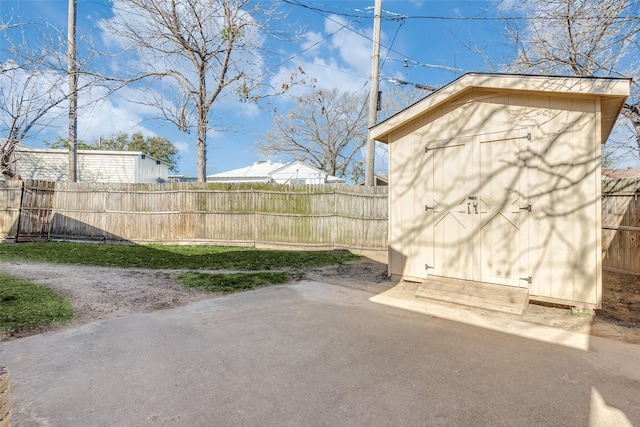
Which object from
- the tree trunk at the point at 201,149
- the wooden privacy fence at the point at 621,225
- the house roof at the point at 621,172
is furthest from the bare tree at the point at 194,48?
the house roof at the point at 621,172

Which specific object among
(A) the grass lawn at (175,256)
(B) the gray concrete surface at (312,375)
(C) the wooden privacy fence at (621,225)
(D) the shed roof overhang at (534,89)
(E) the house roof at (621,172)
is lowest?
(B) the gray concrete surface at (312,375)

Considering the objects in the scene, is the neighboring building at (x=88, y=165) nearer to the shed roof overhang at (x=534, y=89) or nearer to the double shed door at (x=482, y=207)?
the shed roof overhang at (x=534, y=89)

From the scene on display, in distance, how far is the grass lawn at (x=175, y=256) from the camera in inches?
272

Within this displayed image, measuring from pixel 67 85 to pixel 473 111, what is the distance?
1219 centimetres

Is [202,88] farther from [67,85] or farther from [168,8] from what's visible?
[67,85]

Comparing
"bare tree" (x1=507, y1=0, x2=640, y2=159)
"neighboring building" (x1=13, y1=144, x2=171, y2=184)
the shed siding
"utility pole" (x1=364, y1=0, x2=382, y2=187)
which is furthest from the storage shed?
"neighboring building" (x1=13, y1=144, x2=171, y2=184)

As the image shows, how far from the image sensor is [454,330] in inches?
132

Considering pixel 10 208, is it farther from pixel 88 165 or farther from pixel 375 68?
pixel 375 68

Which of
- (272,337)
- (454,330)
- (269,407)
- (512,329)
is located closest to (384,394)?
(269,407)

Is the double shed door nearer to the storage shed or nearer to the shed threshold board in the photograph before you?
the storage shed

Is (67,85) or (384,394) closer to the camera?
(384,394)

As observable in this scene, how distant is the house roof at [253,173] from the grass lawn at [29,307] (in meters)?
15.6

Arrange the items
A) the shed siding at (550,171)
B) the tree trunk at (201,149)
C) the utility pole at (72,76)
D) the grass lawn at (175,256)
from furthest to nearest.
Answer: the tree trunk at (201,149) → the utility pole at (72,76) → the grass lawn at (175,256) → the shed siding at (550,171)

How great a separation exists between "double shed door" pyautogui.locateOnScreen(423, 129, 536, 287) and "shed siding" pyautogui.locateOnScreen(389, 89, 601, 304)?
0.02m
